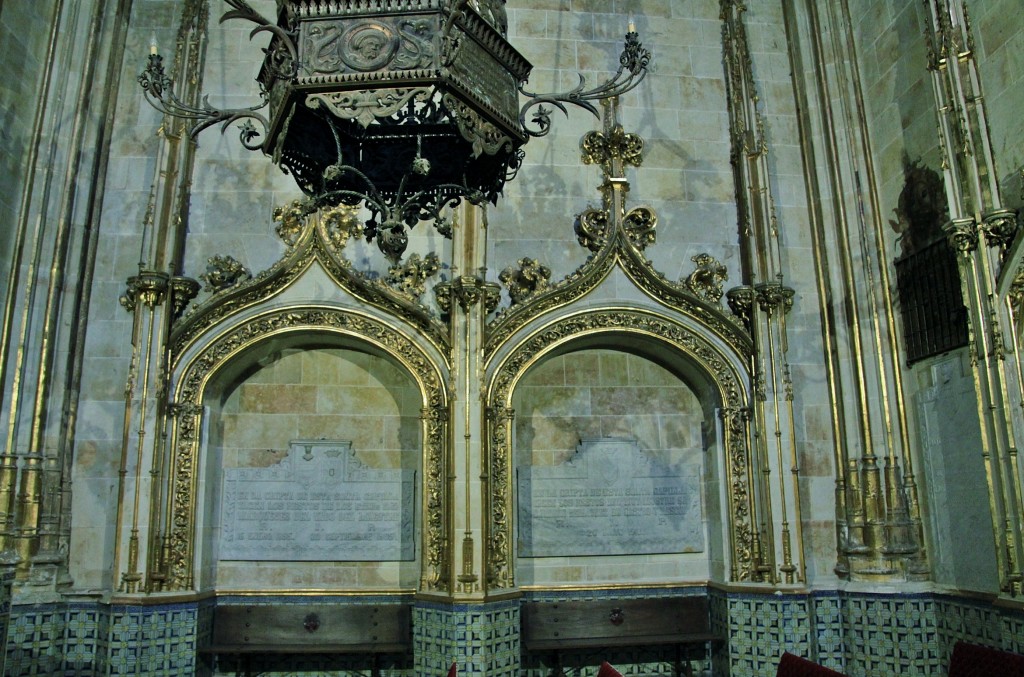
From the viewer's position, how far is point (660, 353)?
8484 mm

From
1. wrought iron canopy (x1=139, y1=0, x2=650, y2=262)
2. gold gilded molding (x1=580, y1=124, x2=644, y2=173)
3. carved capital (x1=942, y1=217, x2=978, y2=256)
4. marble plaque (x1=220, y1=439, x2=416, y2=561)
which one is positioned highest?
gold gilded molding (x1=580, y1=124, x2=644, y2=173)

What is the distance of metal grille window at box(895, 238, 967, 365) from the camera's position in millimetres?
6906

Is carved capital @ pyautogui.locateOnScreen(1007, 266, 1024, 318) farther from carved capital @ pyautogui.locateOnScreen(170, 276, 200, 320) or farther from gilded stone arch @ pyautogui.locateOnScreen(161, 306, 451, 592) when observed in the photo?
carved capital @ pyautogui.locateOnScreen(170, 276, 200, 320)

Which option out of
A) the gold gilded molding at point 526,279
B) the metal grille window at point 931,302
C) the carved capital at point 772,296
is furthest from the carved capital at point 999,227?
the gold gilded molding at point 526,279

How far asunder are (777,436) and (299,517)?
168 inches

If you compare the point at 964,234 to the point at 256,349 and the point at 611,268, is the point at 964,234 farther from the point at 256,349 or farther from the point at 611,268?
the point at 256,349

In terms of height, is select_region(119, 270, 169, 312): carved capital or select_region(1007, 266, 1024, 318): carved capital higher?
select_region(119, 270, 169, 312): carved capital

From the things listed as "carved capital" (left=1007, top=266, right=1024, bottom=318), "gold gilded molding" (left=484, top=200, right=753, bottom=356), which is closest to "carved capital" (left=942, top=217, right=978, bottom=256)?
"carved capital" (left=1007, top=266, right=1024, bottom=318)

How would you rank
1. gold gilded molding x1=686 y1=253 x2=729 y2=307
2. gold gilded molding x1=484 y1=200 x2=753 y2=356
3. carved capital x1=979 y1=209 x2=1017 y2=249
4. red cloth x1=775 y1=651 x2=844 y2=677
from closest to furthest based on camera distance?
red cloth x1=775 y1=651 x2=844 y2=677 < carved capital x1=979 y1=209 x2=1017 y2=249 < gold gilded molding x1=484 y1=200 x2=753 y2=356 < gold gilded molding x1=686 y1=253 x2=729 y2=307

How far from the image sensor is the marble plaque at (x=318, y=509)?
7.99 meters

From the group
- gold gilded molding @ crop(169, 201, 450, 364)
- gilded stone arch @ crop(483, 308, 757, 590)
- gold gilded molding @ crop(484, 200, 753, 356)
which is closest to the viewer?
gilded stone arch @ crop(483, 308, 757, 590)

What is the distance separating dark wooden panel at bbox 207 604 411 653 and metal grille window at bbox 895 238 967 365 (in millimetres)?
4916

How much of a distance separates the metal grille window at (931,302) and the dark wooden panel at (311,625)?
4.92 meters

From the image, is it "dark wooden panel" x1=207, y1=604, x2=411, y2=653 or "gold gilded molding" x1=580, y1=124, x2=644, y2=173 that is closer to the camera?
"dark wooden panel" x1=207, y1=604, x2=411, y2=653
